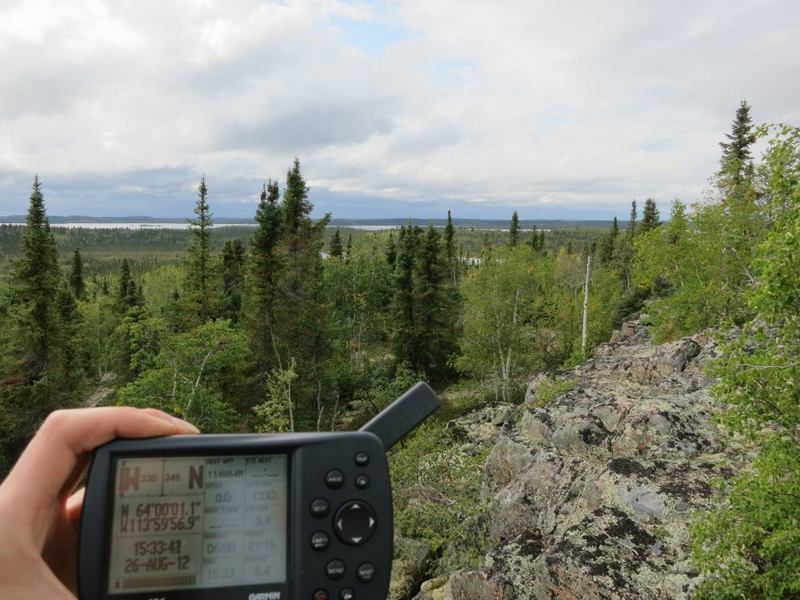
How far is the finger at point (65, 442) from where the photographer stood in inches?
65.2

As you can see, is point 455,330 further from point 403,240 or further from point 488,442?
point 488,442

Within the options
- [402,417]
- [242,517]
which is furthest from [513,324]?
[242,517]

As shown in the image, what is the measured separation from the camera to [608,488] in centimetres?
813

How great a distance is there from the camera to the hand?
1.59m

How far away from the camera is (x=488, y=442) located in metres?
22.8

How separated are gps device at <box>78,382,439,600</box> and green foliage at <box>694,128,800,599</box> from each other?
467cm

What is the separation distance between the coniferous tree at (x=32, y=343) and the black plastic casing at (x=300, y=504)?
2955cm

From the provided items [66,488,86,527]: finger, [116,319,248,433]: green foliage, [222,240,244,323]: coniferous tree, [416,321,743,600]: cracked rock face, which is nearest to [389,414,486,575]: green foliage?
[416,321,743,600]: cracked rock face

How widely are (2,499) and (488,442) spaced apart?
2262cm

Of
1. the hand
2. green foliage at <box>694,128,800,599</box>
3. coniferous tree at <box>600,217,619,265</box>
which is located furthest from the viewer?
coniferous tree at <box>600,217,619,265</box>

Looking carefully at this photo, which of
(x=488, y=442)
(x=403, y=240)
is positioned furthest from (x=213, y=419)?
(x=403, y=240)

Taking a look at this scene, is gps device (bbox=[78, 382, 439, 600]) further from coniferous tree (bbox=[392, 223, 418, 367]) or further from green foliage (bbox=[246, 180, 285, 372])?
coniferous tree (bbox=[392, 223, 418, 367])

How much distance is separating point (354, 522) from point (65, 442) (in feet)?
3.60

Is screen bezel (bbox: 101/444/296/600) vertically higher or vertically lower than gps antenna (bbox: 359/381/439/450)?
lower
